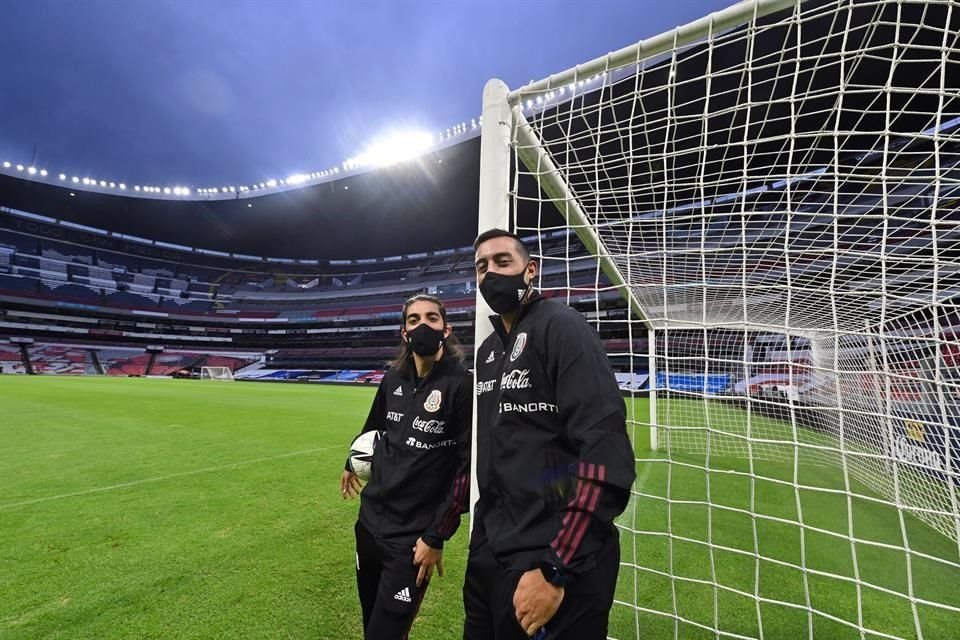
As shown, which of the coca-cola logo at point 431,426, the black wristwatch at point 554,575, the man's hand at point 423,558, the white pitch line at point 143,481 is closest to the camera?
the black wristwatch at point 554,575

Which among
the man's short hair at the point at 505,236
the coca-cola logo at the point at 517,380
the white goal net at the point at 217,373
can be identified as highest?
the man's short hair at the point at 505,236

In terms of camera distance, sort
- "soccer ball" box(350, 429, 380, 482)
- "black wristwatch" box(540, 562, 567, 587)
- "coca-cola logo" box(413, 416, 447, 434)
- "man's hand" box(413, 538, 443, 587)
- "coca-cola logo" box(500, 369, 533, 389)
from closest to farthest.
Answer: "black wristwatch" box(540, 562, 567, 587), "coca-cola logo" box(500, 369, 533, 389), "man's hand" box(413, 538, 443, 587), "coca-cola logo" box(413, 416, 447, 434), "soccer ball" box(350, 429, 380, 482)

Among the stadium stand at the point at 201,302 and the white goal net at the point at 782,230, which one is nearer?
the white goal net at the point at 782,230

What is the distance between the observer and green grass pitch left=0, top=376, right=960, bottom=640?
2332mm

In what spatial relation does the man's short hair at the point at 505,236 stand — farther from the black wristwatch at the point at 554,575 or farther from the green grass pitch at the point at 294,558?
the green grass pitch at the point at 294,558

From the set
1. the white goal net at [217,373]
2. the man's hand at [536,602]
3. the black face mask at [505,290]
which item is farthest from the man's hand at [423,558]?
the white goal net at [217,373]

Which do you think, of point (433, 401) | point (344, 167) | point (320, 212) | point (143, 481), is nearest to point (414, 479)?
point (433, 401)

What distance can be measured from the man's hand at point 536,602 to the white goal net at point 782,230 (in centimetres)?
78

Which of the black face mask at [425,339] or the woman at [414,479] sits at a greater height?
the black face mask at [425,339]

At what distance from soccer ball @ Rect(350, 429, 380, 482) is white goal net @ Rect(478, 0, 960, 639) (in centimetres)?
92

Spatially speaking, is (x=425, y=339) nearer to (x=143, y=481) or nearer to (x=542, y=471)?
(x=542, y=471)

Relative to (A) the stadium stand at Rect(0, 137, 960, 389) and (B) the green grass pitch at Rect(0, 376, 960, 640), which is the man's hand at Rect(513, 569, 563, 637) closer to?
(B) the green grass pitch at Rect(0, 376, 960, 640)

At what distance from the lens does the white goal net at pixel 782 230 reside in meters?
1.80

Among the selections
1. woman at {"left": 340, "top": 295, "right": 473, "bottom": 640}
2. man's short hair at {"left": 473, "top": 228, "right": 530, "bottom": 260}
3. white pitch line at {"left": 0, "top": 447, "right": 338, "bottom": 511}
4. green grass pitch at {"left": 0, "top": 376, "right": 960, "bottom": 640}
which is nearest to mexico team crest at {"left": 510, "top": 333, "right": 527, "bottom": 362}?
man's short hair at {"left": 473, "top": 228, "right": 530, "bottom": 260}
